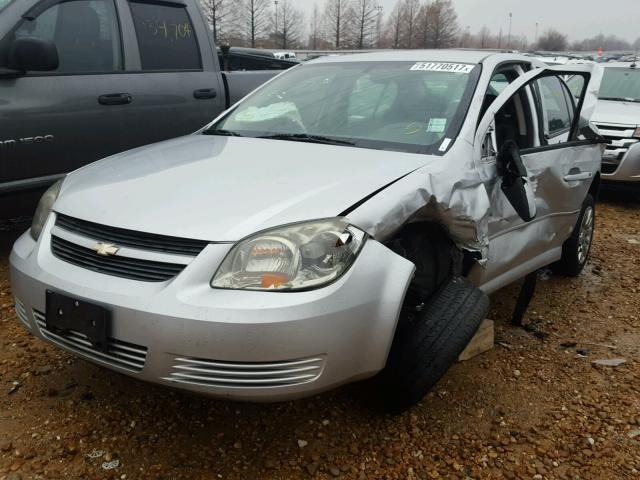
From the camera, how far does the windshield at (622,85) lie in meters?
8.44

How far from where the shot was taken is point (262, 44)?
2120 inches

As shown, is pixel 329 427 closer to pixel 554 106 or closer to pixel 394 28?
pixel 554 106

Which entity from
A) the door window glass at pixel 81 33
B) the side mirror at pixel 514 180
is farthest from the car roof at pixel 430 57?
the door window glass at pixel 81 33

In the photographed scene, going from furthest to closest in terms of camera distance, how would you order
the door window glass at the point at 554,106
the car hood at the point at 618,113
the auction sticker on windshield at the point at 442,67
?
the car hood at the point at 618,113 → the door window glass at the point at 554,106 → the auction sticker on windshield at the point at 442,67

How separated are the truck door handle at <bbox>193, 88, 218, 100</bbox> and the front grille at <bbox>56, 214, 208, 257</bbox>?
8.34 feet

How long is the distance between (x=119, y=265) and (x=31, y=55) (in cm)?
206

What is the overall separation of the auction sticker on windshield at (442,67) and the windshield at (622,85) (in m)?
6.23

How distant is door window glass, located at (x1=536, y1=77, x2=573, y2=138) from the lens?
3791 mm

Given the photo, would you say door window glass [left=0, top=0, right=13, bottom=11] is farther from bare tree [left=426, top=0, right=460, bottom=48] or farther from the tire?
bare tree [left=426, top=0, right=460, bottom=48]

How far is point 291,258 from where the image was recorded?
1.99m

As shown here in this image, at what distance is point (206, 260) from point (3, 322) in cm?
188

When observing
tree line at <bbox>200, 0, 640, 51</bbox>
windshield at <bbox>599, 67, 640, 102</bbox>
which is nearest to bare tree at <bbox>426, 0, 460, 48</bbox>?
tree line at <bbox>200, 0, 640, 51</bbox>

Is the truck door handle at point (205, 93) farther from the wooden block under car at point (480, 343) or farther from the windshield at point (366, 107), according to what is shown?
the wooden block under car at point (480, 343)

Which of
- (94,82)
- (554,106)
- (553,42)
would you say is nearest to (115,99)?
(94,82)
